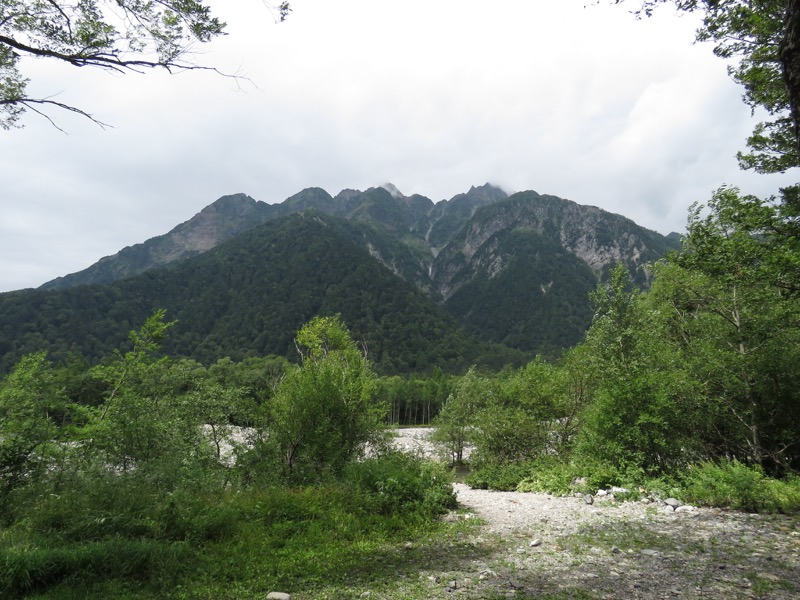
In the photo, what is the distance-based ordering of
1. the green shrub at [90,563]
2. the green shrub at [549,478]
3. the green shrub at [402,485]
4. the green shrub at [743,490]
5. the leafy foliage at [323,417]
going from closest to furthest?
the green shrub at [90,563], the green shrub at [743,490], the green shrub at [402,485], the leafy foliage at [323,417], the green shrub at [549,478]

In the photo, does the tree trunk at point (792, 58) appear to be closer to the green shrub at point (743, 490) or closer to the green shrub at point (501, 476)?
the green shrub at point (743, 490)

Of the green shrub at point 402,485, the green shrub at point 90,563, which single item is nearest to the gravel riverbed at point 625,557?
the green shrub at point 402,485

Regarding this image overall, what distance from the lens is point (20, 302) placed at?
496ft

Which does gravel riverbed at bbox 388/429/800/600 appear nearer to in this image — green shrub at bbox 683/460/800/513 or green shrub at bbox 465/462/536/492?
green shrub at bbox 683/460/800/513

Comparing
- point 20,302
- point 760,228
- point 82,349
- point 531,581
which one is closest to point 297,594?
point 531,581

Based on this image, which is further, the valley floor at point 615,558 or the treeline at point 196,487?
the treeline at point 196,487

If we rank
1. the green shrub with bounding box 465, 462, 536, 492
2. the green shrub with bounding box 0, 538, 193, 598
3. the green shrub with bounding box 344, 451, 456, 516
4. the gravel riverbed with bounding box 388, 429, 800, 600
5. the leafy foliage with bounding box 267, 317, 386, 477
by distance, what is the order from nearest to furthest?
the green shrub with bounding box 0, 538, 193, 598 < the gravel riverbed with bounding box 388, 429, 800, 600 < the green shrub with bounding box 344, 451, 456, 516 < the leafy foliage with bounding box 267, 317, 386, 477 < the green shrub with bounding box 465, 462, 536, 492

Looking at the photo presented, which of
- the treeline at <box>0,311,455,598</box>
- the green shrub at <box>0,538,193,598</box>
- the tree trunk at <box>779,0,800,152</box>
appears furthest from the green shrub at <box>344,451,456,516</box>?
the tree trunk at <box>779,0,800,152</box>

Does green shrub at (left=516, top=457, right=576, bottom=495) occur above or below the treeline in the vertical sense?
below

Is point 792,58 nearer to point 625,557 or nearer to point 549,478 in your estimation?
point 625,557

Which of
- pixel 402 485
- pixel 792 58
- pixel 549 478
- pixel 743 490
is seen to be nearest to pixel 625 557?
pixel 743 490

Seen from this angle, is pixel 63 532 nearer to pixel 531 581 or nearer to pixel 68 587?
pixel 68 587

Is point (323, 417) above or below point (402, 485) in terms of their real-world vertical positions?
above

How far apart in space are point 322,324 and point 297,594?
73.1 feet
